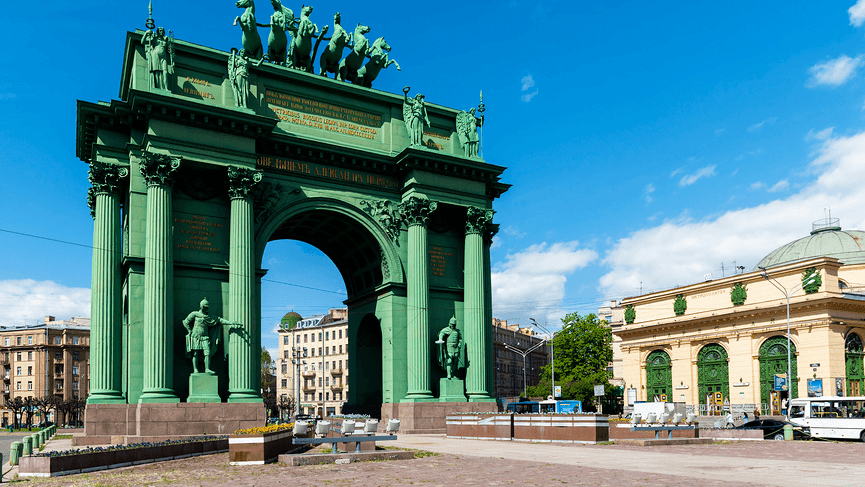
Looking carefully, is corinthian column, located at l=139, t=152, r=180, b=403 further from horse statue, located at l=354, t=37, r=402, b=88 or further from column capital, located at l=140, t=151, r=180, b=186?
horse statue, located at l=354, t=37, r=402, b=88

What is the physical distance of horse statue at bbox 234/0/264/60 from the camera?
38.2 meters

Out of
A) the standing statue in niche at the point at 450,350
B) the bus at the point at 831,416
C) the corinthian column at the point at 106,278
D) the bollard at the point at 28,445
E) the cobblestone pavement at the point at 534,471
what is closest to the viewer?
the cobblestone pavement at the point at 534,471

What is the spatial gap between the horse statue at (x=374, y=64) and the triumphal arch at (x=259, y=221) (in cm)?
8

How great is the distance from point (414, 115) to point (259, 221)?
422 inches

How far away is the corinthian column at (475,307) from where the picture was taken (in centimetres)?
4091

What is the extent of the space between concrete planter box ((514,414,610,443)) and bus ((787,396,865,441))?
640 inches

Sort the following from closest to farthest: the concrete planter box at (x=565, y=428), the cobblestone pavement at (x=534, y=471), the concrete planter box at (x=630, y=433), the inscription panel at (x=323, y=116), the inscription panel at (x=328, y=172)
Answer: the cobblestone pavement at (x=534, y=471), the concrete planter box at (x=565, y=428), the concrete planter box at (x=630, y=433), the inscription panel at (x=328, y=172), the inscription panel at (x=323, y=116)

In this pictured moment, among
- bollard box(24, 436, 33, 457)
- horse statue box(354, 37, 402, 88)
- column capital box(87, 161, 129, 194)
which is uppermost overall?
horse statue box(354, 37, 402, 88)

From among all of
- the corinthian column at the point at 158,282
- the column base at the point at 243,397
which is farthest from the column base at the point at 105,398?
the column base at the point at 243,397

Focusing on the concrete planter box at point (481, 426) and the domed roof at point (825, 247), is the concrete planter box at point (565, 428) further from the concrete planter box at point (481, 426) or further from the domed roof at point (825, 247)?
the domed roof at point (825, 247)

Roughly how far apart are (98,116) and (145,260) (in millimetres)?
7380

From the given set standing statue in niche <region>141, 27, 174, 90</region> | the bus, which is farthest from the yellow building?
standing statue in niche <region>141, 27, 174, 90</region>

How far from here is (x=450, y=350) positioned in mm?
40156

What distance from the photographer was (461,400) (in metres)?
39.9
